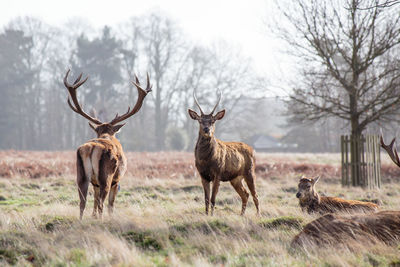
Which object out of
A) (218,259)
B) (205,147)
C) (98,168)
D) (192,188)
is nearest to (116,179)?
(98,168)

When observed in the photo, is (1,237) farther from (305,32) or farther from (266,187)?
(305,32)

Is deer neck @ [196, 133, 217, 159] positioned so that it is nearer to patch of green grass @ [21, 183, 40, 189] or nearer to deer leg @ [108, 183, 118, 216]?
deer leg @ [108, 183, 118, 216]

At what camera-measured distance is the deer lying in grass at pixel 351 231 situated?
4660 millimetres

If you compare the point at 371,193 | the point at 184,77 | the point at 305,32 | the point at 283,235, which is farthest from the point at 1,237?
the point at 184,77

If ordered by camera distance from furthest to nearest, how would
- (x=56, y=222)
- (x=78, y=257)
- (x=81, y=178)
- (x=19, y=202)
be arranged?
1. (x=19, y=202)
2. (x=56, y=222)
3. (x=81, y=178)
4. (x=78, y=257)

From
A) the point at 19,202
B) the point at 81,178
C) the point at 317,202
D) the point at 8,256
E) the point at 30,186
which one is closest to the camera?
the point at 8,256

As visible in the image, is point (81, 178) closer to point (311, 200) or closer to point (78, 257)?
point (78, 257)

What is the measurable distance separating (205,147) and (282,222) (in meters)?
1.77

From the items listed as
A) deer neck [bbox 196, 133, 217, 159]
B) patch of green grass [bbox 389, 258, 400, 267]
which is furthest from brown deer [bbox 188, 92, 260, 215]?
patch of green grass [bbox 389, 258, 400, 267]

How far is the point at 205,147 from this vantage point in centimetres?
707

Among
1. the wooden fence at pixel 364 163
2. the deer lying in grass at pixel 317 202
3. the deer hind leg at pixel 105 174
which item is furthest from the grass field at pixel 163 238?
the wooden fence at pixel 364 163

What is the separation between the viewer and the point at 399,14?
11.5 meters

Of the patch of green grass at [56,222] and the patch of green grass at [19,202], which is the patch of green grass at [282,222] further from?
the patch of green grass at [19,202]

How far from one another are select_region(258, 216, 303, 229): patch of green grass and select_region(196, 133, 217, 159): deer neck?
1.46 m
